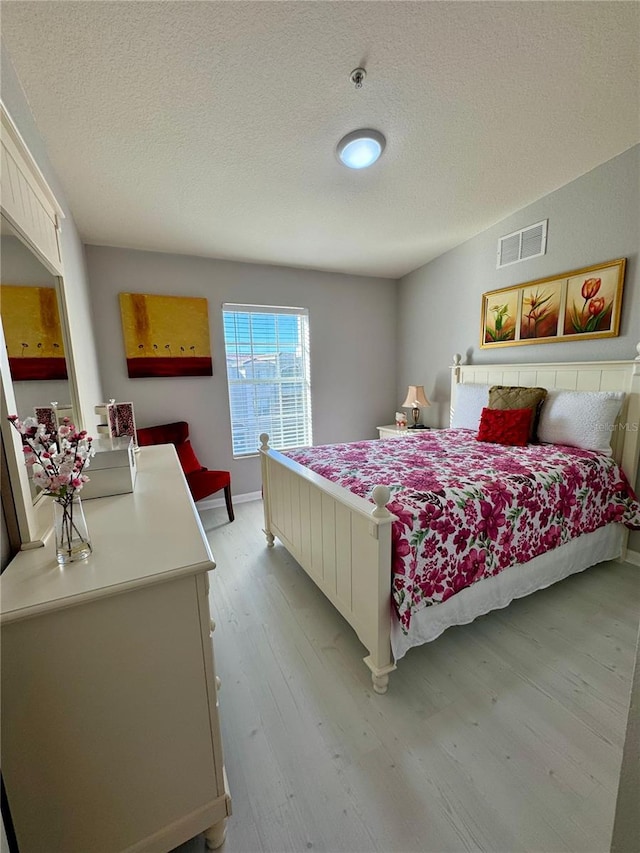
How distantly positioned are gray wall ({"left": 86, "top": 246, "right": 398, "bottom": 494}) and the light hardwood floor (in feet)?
6.52

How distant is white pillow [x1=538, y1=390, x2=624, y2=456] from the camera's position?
2150 mm

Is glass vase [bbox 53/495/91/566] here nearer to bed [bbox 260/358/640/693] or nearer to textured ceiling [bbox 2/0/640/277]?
bed [bbox 260/358/640/693]

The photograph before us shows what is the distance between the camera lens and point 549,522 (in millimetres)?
1823

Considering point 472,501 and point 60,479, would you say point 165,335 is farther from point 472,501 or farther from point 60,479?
point 472,501

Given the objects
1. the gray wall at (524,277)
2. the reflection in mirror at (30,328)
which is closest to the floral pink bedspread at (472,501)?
the gray wall at (524,277)

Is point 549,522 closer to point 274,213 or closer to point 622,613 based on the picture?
point 622,613

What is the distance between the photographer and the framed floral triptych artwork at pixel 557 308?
7.49ft

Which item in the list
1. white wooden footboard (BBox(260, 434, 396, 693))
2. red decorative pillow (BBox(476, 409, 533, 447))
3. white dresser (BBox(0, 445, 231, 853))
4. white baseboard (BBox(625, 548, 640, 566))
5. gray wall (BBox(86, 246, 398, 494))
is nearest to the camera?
white dresser (BBox(0, 445, 231, 853))

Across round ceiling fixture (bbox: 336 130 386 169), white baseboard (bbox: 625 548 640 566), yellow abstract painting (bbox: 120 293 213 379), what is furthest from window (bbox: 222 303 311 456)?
white baseboard (bbox: 625 548 640 566)

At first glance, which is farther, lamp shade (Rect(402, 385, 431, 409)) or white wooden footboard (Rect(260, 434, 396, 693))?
lamp shade (Rect(402, 385, 431, 409))

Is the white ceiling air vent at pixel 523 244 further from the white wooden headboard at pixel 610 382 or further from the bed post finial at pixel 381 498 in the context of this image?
the bed post finial at pixel 381 498

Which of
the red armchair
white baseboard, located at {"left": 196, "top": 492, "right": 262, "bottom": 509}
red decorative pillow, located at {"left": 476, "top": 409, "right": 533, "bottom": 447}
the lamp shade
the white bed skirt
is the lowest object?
white baseboard, located at {"left": 196, "top": 492, "right": 262, "bottom": 509}

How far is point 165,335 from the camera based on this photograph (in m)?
3.18

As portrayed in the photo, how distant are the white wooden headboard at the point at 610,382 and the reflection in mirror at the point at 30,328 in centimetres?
306
